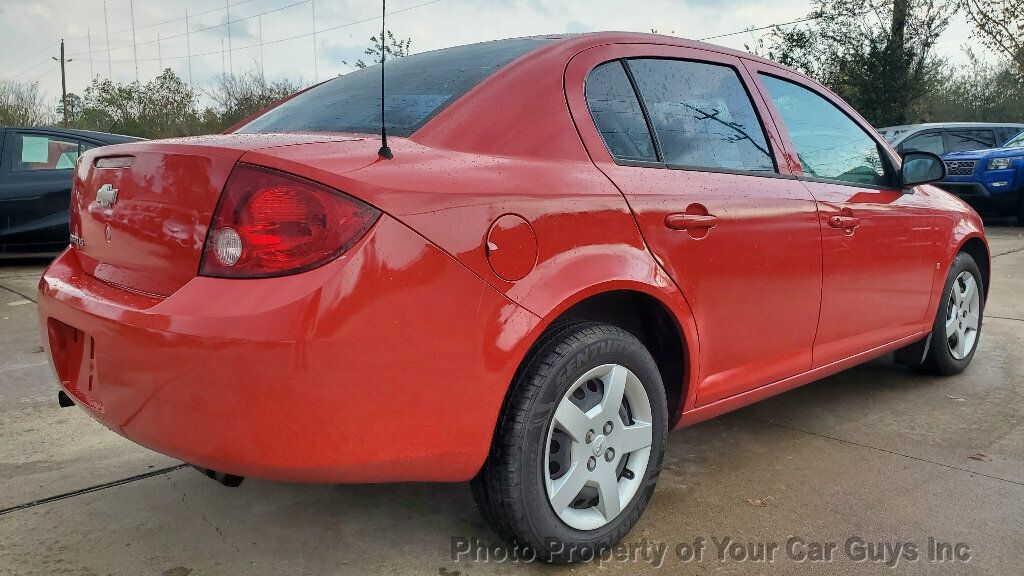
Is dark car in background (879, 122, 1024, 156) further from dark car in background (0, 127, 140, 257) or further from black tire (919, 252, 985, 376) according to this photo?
dark car in background (0, 127, 140, 257)

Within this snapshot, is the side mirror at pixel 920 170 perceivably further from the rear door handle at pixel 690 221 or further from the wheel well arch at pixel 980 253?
the rear door handle at pixel 690 221

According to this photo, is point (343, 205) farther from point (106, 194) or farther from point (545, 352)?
point (106, 194)

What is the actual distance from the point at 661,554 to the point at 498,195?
108 cm

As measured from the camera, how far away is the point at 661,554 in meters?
2.16

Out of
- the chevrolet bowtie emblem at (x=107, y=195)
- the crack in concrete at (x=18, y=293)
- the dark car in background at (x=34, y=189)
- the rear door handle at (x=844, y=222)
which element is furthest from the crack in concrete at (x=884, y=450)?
the dark car in background at (x=34, y=189)

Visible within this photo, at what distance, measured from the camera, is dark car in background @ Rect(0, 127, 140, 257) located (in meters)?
7.02

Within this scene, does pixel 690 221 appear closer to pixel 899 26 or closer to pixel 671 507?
pixel 671 507

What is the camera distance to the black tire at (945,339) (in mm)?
3744

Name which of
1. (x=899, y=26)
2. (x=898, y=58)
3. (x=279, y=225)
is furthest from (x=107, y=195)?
(x=899, y=26)

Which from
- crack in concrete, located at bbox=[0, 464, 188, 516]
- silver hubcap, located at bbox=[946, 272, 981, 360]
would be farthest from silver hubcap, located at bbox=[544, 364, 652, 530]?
silver hubcap, located at bbox=[946, 272, 981, 360]

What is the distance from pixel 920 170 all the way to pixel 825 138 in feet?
1.90

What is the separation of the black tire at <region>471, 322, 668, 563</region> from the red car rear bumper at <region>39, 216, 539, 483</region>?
0.07 metres

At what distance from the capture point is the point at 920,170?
11.2 feet

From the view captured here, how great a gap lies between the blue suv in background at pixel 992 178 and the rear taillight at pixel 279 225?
450 inches
